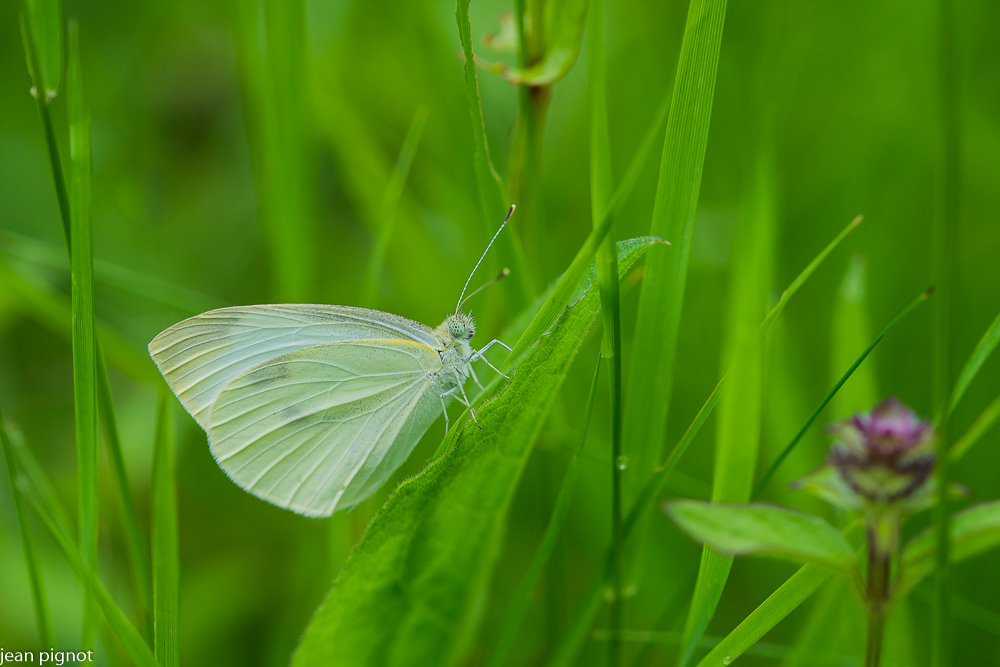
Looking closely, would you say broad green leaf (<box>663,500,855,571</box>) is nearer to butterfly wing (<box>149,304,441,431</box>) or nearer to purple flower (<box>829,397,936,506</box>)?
purple flower (<box>829,397,936,506</box>)

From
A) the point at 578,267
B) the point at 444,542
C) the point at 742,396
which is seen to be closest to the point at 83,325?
the point at 444,542

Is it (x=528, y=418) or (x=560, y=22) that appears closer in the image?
(x=528, y=418)

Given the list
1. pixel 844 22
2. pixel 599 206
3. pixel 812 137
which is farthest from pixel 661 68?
pixel 599 206

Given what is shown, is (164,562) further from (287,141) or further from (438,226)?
(438,226)

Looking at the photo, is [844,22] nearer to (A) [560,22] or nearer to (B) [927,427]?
(A) [560,22]

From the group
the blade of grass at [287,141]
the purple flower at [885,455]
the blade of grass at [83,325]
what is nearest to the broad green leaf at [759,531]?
the purple flower at [885,455]

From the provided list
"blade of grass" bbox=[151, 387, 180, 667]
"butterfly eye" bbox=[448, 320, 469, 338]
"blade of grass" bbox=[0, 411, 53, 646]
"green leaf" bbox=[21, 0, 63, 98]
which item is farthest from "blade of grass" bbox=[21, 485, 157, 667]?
"butterfly eye" bbox=[448, 320, 469, 338]

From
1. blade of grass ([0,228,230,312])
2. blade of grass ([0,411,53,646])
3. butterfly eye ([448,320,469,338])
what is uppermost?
blade of grass ([0,228,230,312])

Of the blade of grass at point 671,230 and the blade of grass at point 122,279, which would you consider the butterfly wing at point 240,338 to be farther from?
the blade of grass at point 671,230
